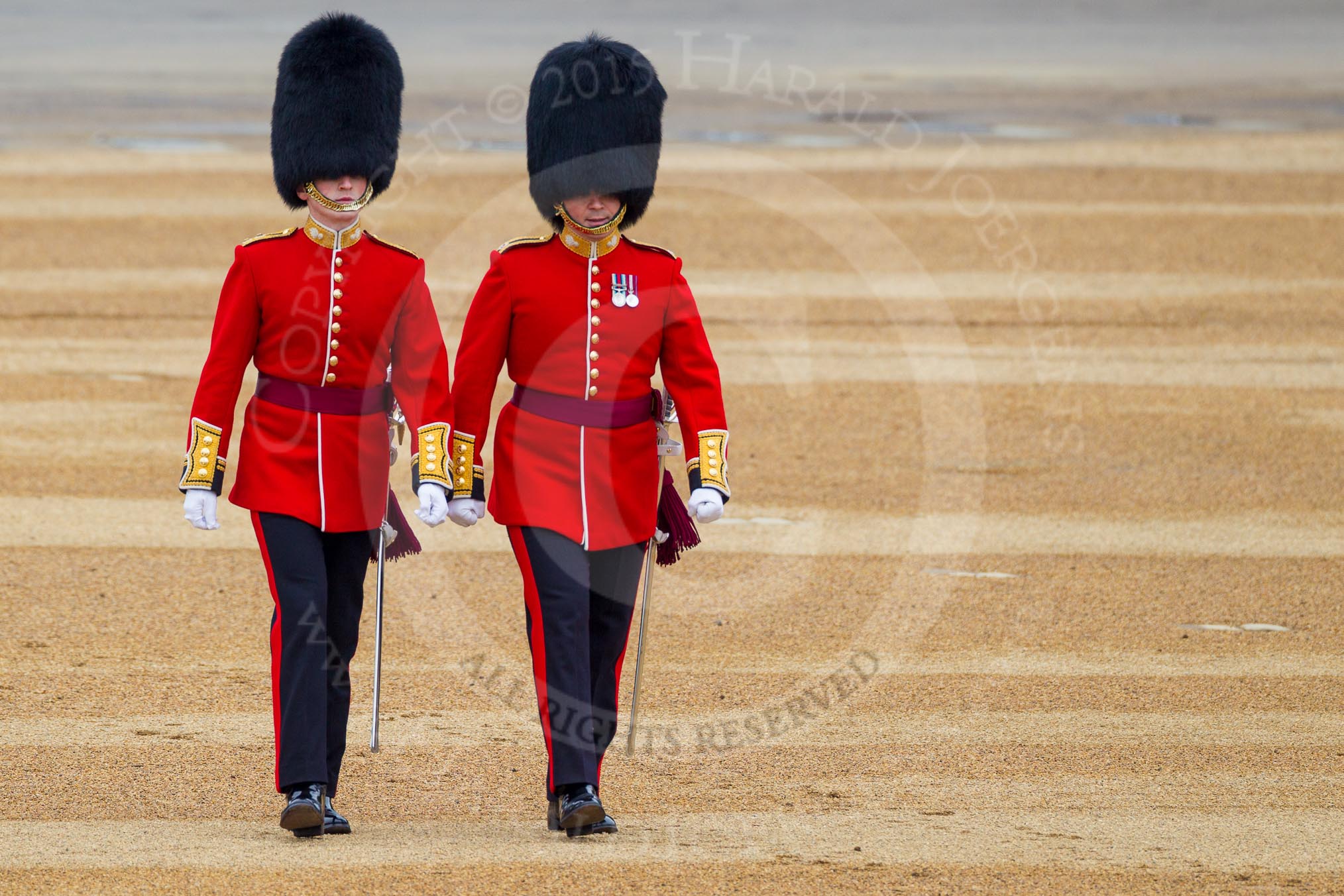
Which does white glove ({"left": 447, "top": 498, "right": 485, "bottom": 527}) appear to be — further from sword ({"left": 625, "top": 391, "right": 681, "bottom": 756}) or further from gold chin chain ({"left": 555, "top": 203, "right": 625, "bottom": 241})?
gold chin chain ({"left": 555, "top": 203, "right": 625, "bottom": 241})

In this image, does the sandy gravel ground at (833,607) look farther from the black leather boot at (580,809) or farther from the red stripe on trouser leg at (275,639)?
the red stripe on trouser leg at (275,639)

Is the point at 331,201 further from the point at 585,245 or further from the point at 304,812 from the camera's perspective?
the point at 304,812

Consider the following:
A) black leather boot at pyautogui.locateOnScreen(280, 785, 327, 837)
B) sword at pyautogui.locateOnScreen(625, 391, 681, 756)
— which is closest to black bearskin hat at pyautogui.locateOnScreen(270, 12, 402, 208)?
sword at pyautogui.locateOnScreen(625, 391, 681, 756)

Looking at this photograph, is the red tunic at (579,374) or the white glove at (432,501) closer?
the white glove at (432,501)

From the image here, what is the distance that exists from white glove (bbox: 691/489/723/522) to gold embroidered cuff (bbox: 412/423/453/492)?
20.1 inches

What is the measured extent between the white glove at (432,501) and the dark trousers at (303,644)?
0.23m

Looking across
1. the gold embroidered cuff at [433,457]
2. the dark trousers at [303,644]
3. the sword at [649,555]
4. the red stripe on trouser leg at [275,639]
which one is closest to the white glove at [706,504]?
the sword at [649,555]

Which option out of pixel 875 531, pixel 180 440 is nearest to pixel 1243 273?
pixel 875 531

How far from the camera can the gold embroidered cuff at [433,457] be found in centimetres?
385

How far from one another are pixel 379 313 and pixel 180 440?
4228mm

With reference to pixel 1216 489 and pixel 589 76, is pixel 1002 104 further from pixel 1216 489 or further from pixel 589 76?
pixel 589 76

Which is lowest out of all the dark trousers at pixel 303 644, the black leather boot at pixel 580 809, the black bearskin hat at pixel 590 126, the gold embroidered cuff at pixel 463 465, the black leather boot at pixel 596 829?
the black leather boot at pixel 596 829

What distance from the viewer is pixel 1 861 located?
12.0 ft

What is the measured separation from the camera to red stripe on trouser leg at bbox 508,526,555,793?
388 cm
